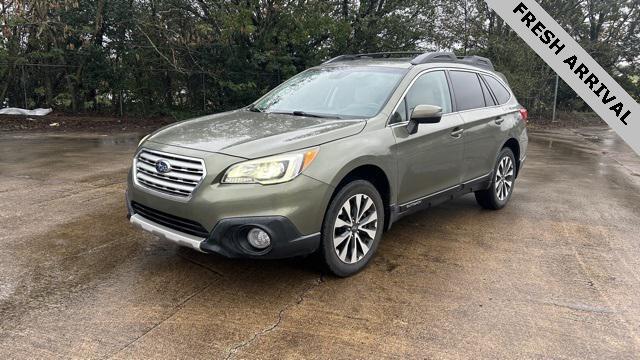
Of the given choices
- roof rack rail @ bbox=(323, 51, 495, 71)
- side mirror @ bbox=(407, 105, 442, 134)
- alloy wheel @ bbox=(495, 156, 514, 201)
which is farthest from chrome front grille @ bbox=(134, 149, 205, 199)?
alloy wheel @ bbox=(495, 156, 514, 201)

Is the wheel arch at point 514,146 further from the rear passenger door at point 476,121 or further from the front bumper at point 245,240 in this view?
the front bumper at point 245,240

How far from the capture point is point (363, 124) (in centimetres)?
398

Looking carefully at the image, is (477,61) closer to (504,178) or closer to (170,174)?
(504,178)

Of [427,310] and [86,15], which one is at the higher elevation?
[86,15]

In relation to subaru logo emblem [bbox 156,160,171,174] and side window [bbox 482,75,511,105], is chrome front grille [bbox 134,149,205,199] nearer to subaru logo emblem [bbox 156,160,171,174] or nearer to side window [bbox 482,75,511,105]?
subaru logo emblem [bbox 156,160,171,174]

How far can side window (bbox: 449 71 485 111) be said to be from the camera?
5.18 metres

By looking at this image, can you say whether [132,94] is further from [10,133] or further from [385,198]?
[385,198]

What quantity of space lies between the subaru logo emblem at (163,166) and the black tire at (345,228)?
3.84 ft

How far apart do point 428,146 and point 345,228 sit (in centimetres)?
→ 123

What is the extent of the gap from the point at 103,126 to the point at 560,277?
1268 centimetres

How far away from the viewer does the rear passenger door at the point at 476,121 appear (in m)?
5.13

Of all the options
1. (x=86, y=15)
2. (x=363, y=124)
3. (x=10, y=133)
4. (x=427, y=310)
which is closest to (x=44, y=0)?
(x=86, y=15)

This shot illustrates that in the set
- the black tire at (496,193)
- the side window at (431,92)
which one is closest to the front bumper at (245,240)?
the side window at (431,92)

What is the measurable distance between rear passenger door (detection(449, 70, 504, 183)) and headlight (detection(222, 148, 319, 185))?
2.33 m
